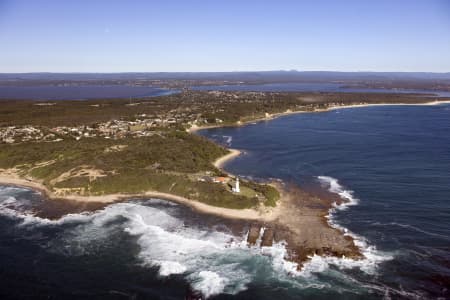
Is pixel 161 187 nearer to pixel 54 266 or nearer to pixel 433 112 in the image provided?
pixel 54 266

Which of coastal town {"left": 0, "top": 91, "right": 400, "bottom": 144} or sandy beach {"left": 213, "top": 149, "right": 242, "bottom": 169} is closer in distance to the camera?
sandy beach {"left": 213, "top": 149, "right": 242, "bottom": 169}

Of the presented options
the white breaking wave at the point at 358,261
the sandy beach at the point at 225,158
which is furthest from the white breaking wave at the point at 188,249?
the sandy beach at the point at 225,158

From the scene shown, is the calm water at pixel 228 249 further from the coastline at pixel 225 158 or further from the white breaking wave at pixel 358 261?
the coastline at pixel 225 158

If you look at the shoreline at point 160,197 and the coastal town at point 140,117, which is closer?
the shoreline at point 160,197

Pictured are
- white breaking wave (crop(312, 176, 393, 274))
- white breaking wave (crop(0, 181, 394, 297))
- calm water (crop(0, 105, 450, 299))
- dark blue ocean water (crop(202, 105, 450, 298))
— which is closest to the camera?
calm water (crop(0, 105, 450, 299))

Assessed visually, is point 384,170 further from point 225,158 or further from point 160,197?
point 160,197

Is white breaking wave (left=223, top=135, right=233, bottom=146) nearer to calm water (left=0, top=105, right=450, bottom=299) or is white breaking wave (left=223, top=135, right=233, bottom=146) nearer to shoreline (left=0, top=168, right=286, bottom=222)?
calm water (left=0, top=105, right=450, bottom=299)

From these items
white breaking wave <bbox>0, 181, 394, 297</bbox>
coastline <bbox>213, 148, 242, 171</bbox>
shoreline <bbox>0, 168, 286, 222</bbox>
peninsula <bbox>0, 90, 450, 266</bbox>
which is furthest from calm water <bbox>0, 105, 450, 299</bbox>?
coastline <bbox>213, 148, 242, 171</bbox>

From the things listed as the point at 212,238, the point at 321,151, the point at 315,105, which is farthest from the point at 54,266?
the point at 315,105

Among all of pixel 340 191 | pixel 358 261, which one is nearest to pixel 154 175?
pixel 340 191
